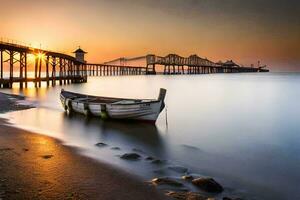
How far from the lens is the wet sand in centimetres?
827

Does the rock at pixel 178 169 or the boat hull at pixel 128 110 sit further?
the boat hull at pixel 128 110

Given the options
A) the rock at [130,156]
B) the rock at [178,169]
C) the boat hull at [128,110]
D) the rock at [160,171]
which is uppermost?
the boat hull at [128,110]

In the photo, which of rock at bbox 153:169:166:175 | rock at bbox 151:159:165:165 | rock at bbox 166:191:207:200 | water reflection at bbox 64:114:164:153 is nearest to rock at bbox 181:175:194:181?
rock at bbox 153:169:166:175

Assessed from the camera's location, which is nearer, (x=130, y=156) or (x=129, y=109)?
(x=130, y=156)

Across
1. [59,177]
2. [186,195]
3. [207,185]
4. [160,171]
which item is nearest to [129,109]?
[160,171]

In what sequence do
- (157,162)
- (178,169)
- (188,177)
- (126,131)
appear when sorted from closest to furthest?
(188,177) < (178,169) < (157,162) < (126,131)

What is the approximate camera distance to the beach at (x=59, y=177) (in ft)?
27.2

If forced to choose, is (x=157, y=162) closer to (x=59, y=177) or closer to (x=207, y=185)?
(x=207, y=185)

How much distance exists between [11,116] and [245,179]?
17237 millimetres

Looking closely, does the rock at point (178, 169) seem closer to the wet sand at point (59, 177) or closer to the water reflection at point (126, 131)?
the wet sand at point (59, 177)

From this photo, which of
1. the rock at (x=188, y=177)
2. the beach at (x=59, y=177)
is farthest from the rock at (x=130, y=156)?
the rock at (x=188, y=177)

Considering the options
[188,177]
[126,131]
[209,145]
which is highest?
[126,131]

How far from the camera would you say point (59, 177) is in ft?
31.2

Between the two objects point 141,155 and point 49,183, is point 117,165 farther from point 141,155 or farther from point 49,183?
point 49,183
